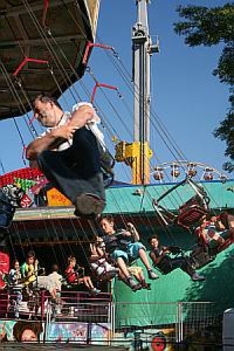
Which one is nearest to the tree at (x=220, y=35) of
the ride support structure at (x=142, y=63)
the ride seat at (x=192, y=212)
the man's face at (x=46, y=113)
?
the ride seat at (x=192, y=212)

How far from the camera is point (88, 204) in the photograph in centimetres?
484

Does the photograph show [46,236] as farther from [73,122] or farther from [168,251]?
[73,122]

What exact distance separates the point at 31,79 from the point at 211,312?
6163mm

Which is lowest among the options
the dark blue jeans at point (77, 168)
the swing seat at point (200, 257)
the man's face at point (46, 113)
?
the dark blue jeans at point (77, 168)

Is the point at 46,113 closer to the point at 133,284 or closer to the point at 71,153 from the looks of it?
the point at 71,153

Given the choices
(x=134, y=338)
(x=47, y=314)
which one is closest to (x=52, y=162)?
(x=47, y=314)

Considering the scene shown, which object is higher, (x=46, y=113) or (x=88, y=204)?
(x=46, y=113)

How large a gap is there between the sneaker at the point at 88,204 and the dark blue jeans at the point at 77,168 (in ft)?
0.13

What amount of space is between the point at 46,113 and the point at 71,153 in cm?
32

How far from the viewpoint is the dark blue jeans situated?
15.9ft

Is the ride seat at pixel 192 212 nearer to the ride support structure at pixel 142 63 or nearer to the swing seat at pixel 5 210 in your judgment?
the swing seat at pixel 5 210

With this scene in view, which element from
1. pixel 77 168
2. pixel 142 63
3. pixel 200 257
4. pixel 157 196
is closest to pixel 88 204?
pixel 77 168

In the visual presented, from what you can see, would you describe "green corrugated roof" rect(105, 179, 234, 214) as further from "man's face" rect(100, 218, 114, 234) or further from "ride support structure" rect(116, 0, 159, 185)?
"ride support structure" rect(116, 0, 159, 185)

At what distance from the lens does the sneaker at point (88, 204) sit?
15.9ft
